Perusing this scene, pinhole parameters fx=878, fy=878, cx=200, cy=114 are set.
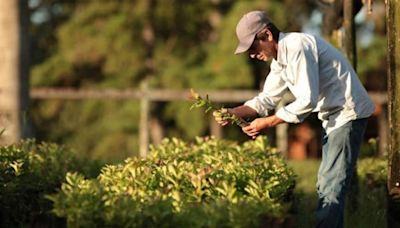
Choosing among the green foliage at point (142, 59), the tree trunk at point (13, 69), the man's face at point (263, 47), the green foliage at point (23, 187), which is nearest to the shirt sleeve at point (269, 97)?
the man's face at point (263, 47)

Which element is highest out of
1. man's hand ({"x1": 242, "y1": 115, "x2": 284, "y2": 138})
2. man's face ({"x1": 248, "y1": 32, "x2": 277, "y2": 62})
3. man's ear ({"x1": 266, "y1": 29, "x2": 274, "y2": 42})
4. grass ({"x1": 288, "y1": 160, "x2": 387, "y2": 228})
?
man's ear ({"x1": 266, "y1": 29, "x2": 274, "y2": 42})

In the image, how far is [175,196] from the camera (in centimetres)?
459

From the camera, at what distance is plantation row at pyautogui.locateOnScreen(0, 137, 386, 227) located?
4359 mm

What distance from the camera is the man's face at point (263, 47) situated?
5430 mm

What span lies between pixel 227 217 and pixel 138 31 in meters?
19.1

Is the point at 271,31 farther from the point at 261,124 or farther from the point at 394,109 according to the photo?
the point at 394,109

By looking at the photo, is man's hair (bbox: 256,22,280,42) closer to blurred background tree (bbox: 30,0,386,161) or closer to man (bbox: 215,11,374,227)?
man (bbox: 215,11,374,227)

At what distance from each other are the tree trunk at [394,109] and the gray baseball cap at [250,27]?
79 centimetres

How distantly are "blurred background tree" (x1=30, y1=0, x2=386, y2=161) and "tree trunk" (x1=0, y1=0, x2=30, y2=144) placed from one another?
35.0 feet

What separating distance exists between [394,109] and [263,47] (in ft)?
2.94

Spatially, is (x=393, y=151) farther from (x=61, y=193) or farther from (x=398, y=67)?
(x=61, y=193)

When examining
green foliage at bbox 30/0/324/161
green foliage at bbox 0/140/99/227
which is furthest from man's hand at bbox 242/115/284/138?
green foliage at bbox 30/0/324/161

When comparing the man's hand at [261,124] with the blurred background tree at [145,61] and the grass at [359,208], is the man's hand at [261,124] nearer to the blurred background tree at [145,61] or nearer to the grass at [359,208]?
the grass at [359,208]

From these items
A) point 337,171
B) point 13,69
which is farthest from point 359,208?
point 13,69
